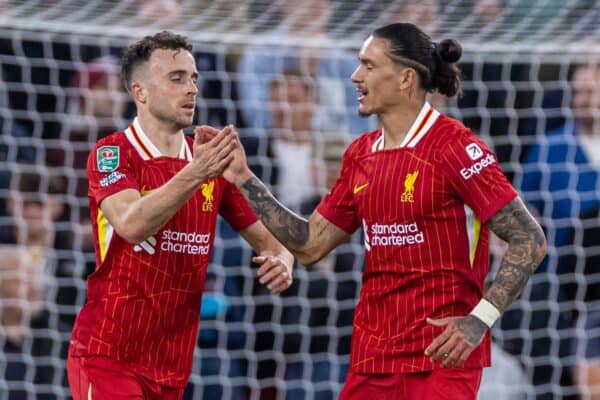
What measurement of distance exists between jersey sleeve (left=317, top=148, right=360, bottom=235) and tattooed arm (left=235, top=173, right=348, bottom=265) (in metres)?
0.02

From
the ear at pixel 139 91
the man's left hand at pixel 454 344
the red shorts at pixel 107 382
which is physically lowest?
the red shorts at pixel 107 382

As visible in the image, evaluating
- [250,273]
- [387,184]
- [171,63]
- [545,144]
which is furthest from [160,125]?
[545,144]

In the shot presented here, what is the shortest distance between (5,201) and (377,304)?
3.18 m

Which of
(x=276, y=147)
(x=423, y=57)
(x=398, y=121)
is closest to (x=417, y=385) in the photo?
(x=398, y=121)

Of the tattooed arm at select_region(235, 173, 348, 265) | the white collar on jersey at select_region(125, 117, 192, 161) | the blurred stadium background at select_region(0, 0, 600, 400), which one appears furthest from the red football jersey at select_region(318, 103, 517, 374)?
the blurred stadium background at select_region(0, 0, 600, 400)

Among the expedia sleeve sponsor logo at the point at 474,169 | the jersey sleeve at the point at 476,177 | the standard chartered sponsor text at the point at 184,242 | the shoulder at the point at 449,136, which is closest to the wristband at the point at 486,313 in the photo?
the jersey sleeve at the point at 476,177

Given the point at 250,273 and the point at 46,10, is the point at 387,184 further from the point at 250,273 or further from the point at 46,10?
the point at 46,10

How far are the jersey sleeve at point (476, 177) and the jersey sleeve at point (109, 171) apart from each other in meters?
1.13

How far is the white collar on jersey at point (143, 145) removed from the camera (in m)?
4.60

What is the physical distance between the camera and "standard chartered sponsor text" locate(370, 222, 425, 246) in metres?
4.27

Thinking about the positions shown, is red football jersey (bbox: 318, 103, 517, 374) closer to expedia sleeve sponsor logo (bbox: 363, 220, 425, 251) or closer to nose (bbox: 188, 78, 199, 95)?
expedia sleeve sponsor logo (bbox: 363, 220, 425, 251)

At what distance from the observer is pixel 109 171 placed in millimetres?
4480

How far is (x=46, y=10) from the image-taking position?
271 inches

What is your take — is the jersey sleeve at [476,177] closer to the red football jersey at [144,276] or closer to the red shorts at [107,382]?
the red football jersey at [144,276]
